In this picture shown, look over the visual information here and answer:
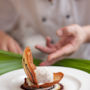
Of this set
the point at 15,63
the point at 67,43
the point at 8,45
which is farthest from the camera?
the point at 8,45

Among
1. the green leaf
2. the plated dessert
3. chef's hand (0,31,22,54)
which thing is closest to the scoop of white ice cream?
the plated dessert

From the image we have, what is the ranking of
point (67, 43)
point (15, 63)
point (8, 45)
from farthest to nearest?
point (8, 45)
point (67, 43)
point (15, 63)

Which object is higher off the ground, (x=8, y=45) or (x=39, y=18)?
(x=39, y=18)

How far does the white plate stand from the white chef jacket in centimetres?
45

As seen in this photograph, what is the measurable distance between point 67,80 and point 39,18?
1.88 feet

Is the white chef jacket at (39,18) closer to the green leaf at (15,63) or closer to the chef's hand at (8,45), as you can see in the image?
the chef's hand at (8,45)

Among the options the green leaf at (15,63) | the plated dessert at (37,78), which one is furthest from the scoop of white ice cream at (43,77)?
the green leaf at (15,63)

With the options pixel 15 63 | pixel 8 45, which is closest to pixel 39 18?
pixel 8 45

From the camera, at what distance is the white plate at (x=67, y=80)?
450 millimetres

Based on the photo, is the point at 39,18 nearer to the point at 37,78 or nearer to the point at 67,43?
the point at 67,43

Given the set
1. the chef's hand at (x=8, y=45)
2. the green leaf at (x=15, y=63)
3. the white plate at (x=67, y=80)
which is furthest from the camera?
the chef's hand at (x=8, y=45)

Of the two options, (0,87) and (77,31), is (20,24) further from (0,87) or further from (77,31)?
(0,87)

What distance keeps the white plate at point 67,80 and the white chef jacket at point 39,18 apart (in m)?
0.45

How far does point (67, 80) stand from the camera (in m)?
0.49
